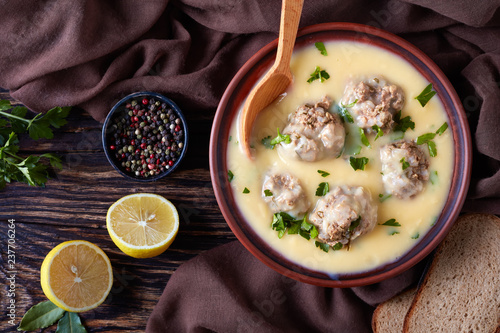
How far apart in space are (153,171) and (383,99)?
1.50 m

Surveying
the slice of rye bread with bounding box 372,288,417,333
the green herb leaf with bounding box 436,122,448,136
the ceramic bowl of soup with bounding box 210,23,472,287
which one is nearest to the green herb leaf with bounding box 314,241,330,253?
the ceramic bowl of soup with bounding box 210,23,472,287

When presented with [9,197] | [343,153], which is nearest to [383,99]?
[343,153]

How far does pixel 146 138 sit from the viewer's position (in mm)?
3172

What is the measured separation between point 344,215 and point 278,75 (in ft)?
2.69

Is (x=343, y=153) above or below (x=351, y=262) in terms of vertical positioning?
above

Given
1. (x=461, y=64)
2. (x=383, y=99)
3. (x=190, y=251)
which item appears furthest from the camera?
(x=190, y=251)

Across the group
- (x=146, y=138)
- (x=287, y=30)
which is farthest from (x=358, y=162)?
(x=146, y=138)

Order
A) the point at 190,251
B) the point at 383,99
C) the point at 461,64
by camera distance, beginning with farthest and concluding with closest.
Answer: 1. the point at 190,251
2. the point at 461,64
3. the point at 383,99

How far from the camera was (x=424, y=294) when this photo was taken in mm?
3068

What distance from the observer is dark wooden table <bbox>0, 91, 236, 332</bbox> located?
130 inches

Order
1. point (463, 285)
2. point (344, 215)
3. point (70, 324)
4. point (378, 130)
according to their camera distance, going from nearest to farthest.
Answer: point (344, 215) < point (378, 130) < point (463, 285) < point (70, 324)

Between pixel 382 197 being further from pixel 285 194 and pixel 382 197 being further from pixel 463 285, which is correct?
pixel 463 285

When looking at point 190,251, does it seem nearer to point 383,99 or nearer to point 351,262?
point 351,262

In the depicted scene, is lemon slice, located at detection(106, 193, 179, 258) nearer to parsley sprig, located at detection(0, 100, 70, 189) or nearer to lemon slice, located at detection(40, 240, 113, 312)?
lemon slice, located at detection(40, 240, 113, 312)
